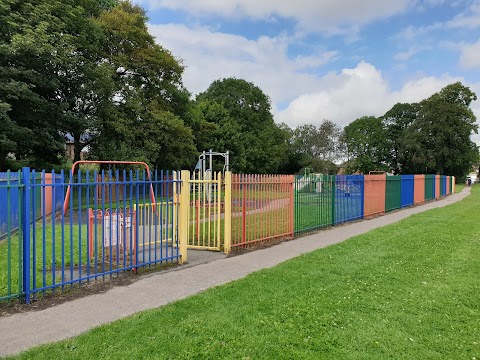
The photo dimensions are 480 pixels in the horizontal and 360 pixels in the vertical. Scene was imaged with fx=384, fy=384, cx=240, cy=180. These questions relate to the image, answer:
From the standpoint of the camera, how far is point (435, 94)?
6256 centimetres

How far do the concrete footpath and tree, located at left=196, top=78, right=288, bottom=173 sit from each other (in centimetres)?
3909

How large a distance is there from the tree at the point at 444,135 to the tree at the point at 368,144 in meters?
6.71

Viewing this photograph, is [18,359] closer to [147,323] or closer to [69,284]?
[147,323]

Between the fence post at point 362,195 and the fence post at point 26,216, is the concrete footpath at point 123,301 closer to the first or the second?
the fence post at point 26,216

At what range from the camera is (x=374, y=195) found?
1609cm

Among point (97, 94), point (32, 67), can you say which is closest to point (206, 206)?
point (32, 67)

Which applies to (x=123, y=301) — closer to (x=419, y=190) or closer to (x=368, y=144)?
(x=419, y=190)

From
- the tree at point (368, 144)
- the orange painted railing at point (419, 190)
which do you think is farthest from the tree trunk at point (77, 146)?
the tree at point (368, 144)

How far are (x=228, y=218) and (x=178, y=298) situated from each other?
3.18 meters

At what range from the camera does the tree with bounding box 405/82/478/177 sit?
5850cm

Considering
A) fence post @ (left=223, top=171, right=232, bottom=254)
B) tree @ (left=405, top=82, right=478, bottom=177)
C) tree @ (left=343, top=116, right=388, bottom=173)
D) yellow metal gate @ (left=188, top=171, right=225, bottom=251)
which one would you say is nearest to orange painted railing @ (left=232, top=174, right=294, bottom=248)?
fence post @ (left=223, top=171, right=232, bottom=254)

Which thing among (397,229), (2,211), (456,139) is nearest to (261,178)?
(397,229)

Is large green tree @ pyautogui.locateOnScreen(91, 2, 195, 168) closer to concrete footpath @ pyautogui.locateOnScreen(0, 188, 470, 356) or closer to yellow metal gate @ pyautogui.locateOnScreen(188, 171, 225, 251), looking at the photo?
yellow metal gate @ pyautogui.locateOnScreen(188, 171, 225, 251)

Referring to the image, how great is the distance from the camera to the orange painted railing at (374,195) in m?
15.4
